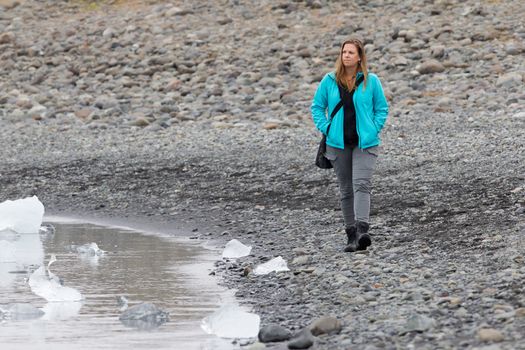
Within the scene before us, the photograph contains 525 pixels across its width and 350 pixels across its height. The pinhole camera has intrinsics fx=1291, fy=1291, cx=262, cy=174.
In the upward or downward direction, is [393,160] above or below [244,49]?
below

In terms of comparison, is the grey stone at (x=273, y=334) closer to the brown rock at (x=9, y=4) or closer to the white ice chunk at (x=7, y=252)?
the white ice chunk at (x=7, y=252)

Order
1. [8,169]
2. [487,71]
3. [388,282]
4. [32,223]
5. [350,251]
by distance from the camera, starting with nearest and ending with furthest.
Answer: [388,282] → [350,251] → [32,223] → [8,169] → [487,71]

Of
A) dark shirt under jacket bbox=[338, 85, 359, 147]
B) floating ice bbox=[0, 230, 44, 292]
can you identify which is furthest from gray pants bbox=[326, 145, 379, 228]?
floating ice bbox=[0, 230, 44, 292]

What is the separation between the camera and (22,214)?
42.6 ft

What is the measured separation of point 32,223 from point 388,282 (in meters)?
5.60

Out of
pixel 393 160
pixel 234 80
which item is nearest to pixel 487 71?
pixel 234 80

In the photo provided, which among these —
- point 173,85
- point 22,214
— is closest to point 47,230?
point 22,214

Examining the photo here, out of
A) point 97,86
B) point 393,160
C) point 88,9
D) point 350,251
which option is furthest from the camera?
point 88,9

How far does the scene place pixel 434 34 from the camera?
978 inches

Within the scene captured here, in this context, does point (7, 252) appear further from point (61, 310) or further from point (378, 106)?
point (378, 106)

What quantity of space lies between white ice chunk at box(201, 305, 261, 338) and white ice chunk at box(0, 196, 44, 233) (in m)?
5.74

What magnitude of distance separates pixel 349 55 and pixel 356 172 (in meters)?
0.87

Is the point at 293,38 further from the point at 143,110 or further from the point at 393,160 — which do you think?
the point at 393,160

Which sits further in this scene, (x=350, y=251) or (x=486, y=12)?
(x=486, y=12)
